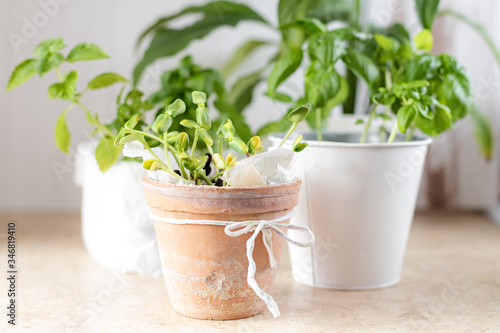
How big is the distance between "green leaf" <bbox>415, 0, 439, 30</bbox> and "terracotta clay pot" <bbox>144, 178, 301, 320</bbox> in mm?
504

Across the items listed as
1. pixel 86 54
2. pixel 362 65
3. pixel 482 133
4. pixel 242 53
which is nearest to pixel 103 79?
pixel 86 54

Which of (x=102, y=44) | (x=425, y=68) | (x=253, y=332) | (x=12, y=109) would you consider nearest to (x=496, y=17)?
(x=425, y=68)

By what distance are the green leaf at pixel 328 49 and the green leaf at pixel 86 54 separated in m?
0.33

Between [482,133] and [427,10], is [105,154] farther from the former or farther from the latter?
[482,133]

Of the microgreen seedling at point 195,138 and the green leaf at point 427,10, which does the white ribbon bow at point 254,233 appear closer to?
the microgreen seedling at point 195,138

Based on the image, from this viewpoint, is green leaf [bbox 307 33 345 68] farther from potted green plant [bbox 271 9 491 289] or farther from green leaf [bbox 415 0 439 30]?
green leaf [bbox 415 0 439 30]

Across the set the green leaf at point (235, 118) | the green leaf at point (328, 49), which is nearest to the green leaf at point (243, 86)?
the green leaf at point (235, 118)

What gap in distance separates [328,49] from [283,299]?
40 centimetres

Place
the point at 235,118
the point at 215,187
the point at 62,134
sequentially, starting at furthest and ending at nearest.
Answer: the point at 235,118
the point at 62,134
the point at 215,187

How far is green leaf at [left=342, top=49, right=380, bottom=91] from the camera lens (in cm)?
90

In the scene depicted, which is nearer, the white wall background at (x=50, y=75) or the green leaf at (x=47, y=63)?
the green leaf at (x=47, y=63)

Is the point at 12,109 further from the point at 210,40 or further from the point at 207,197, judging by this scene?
the point at 207,197

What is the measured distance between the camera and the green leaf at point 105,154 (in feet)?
3.01

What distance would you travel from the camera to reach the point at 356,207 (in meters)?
0.88
